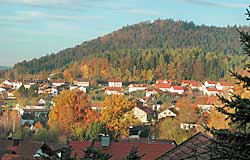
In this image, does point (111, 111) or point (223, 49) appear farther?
point (223, 49)

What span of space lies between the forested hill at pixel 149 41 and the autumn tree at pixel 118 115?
94148mm

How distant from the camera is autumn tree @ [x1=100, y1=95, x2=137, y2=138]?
43.0 metres

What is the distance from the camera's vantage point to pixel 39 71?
143 m

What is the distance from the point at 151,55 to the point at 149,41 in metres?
46.2

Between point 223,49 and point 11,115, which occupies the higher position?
point 223,49

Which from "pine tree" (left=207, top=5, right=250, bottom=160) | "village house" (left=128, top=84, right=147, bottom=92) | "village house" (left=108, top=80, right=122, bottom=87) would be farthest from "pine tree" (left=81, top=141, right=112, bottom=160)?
"village house" (left=108, top=80, right=122, bottom=87)

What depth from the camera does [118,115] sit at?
44875 millimetres

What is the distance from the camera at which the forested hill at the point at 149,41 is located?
151m

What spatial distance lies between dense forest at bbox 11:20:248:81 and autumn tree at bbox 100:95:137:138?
208 feet

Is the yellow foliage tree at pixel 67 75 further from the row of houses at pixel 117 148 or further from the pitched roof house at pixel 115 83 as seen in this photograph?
the row of houses at pixel 117 148

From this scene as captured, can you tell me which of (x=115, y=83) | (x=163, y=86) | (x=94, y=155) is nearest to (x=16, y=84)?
(x=115, y=83)

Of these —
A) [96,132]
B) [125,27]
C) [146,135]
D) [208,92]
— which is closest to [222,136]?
[96,132]

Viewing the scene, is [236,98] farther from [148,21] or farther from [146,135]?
[148,21]

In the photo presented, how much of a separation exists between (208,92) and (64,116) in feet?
180
